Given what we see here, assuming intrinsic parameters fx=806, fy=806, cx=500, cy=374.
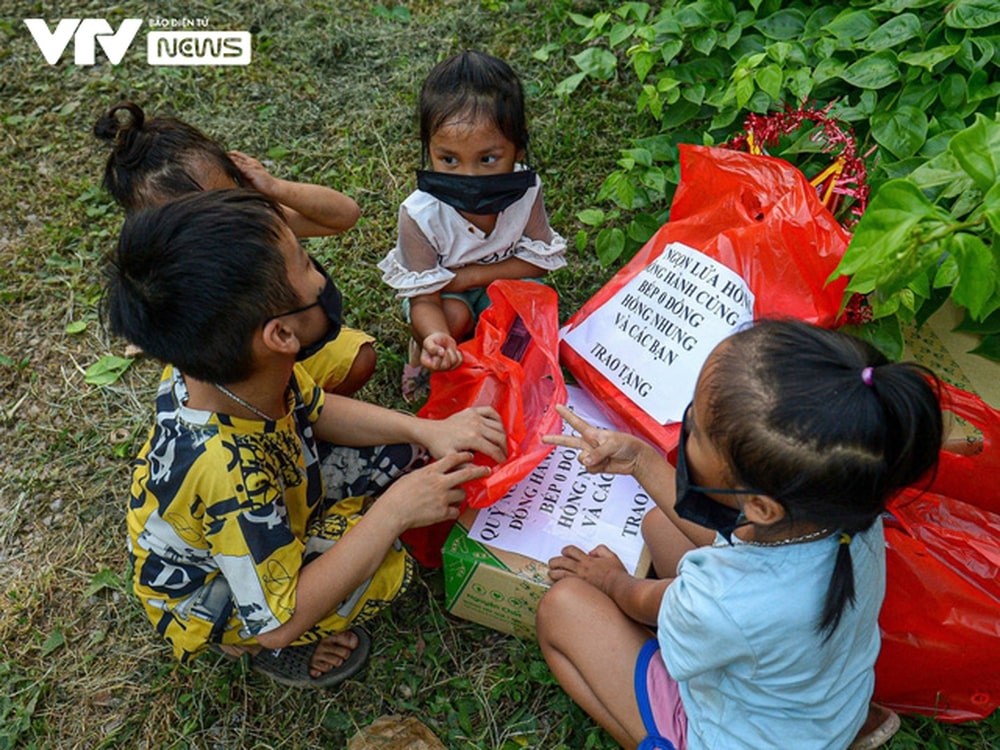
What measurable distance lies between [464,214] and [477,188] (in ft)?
0.66

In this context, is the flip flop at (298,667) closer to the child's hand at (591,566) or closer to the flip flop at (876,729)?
the child's hand at (591,566)

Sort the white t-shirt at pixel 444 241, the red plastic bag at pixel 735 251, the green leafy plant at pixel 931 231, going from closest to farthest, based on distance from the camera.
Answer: the green leafy plant at pixel 931 231 → the red plastic bag at pixel 735 251 → the white t-shirt at pixel 444 241

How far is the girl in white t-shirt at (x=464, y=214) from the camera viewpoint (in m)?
2.10

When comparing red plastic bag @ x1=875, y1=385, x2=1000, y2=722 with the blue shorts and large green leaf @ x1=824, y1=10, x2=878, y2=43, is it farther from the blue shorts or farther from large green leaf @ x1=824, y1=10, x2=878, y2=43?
large green leaf @ x1=824, y1=10, x2=878, y2=43

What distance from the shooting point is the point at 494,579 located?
6.15ft

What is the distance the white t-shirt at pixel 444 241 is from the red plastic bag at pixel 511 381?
250 millimetres

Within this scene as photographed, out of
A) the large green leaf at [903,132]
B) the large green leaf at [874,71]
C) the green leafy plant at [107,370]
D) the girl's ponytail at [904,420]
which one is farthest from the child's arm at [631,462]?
the green leafy plant at [107,370]

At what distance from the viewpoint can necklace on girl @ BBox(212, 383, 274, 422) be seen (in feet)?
5.25

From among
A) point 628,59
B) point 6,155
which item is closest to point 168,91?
point 6,155

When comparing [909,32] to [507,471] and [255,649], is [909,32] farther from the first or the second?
[255,649]

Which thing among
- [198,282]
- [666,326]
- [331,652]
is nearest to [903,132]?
[666,326]

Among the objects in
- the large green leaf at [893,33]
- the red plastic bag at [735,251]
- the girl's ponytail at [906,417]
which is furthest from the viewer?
the large green leaf at [893,33]

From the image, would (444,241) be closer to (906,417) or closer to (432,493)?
(432,493)

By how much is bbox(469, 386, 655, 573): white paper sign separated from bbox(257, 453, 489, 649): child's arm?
0.14 m
